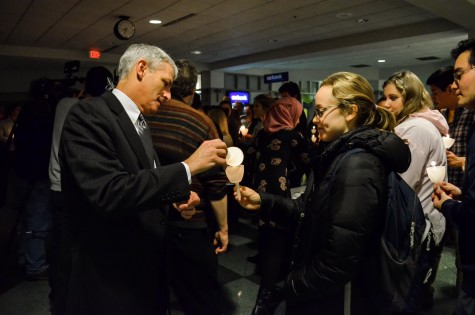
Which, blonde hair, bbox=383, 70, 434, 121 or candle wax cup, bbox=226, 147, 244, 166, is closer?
candle wax cup, bbox=226, 147, 244, 166

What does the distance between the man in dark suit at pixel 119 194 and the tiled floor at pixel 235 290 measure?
4.67ft

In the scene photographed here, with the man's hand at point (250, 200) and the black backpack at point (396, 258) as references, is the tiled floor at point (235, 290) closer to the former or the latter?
the man's hand at point (250, 200)

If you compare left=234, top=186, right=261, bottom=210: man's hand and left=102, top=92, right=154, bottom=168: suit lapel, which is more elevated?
left=102, top=92, right=154, bottom=168: suit lapel

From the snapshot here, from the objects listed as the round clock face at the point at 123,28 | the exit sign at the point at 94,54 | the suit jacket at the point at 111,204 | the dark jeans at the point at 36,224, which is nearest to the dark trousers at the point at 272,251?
the suit jacket at the point at 111,204

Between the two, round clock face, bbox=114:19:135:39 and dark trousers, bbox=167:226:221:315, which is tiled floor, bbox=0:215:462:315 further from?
round clock face, bbox=114:19:135:39

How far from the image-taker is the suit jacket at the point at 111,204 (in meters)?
1.12

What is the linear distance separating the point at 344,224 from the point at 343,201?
0.23ft

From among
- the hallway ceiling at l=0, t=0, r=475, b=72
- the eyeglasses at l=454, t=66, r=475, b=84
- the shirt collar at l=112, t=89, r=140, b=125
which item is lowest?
the shirt collar at l=112, t=89, r=140, b=125

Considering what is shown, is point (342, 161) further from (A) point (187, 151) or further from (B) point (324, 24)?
(B) point (324, 24)

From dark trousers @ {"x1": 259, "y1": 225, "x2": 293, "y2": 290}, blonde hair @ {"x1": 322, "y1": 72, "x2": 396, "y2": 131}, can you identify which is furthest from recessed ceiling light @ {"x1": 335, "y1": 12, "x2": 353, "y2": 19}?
blonde hair @ {"x1": 322, "y1": 72, "x2": 396, "y2": 131}

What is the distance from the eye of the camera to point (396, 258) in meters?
1.22

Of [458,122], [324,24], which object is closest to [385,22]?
[324,24]

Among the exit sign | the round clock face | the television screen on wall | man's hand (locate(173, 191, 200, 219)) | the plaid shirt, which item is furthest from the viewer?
the television screen on wall

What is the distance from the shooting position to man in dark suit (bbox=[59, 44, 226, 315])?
1123 millimetres
